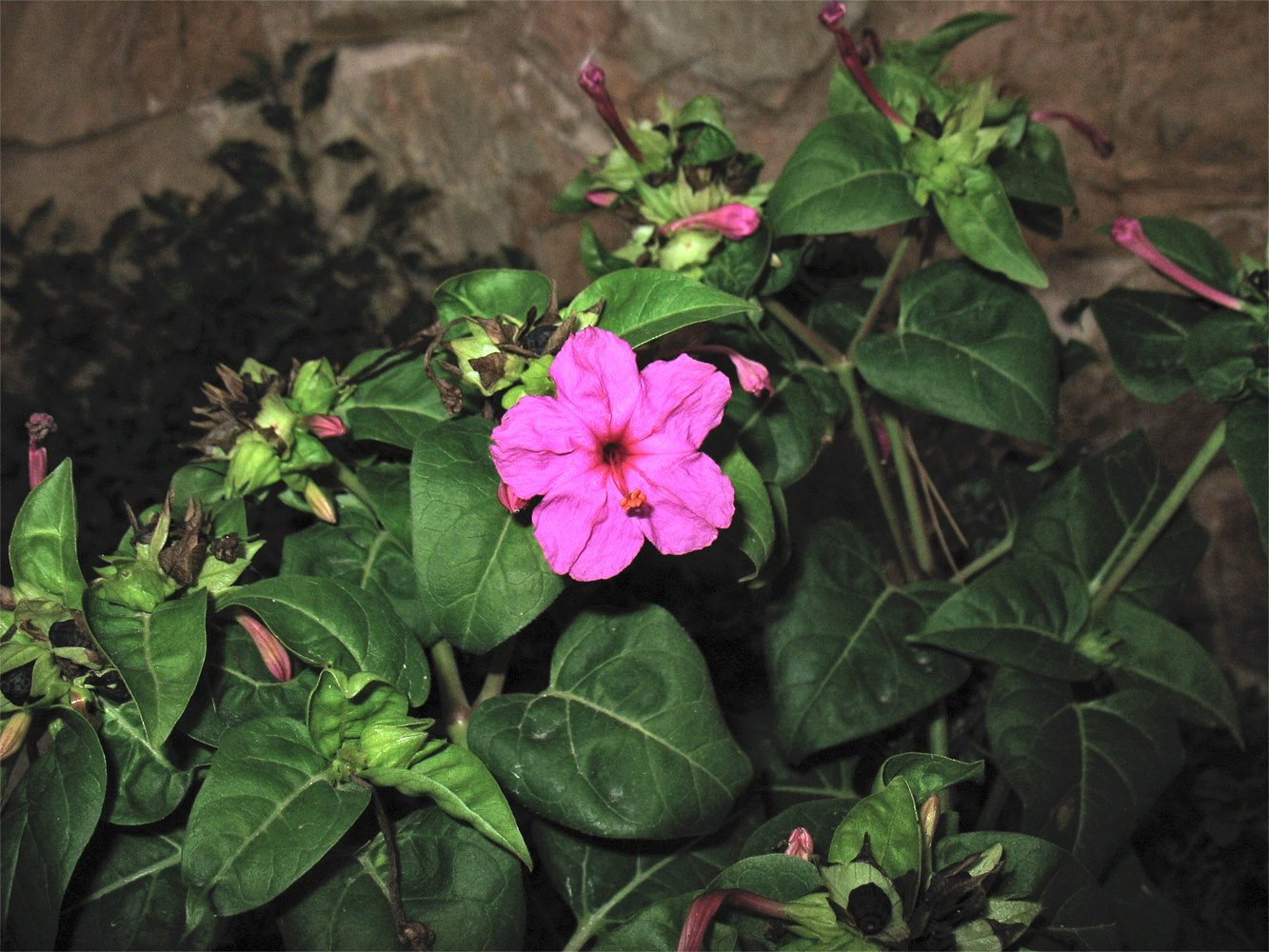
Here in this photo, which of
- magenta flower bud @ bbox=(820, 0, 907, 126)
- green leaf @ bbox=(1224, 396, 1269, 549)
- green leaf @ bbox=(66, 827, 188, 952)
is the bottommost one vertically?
green leaf @ bbox=(66, 827, 188, 952)

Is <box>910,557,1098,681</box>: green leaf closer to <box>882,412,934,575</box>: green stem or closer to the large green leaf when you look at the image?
<box>882,412,934,575</box>: green stem

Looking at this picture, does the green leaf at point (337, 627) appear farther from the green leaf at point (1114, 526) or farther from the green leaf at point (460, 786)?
the green leaf at point (1114, 526)

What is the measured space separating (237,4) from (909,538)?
1.74 metres

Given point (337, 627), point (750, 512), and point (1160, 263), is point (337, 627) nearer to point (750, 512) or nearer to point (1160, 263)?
point (750, 512)

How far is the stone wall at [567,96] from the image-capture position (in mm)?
1534

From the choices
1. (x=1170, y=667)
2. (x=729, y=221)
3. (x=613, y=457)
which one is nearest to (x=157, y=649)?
(x=613, y=457)

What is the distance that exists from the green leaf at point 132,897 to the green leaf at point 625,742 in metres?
0.25

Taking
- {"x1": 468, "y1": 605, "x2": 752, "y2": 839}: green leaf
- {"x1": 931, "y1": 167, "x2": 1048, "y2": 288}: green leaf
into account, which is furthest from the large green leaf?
{"x1": 931, "y1": 167, "x2": 1048, "y2": 288}: green leaf

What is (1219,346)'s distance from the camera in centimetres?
86

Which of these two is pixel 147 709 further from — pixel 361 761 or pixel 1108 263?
pixel 1108 263

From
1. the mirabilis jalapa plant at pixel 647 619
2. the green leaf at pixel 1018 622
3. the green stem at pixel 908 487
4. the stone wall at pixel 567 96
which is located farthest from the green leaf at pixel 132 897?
the stone wall at pixel 567 96

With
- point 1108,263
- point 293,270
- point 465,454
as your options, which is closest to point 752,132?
point 1108,263

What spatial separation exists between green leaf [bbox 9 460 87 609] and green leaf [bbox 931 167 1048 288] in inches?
28.7

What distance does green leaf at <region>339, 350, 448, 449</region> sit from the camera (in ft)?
2.44
